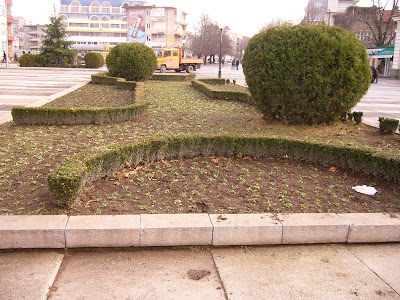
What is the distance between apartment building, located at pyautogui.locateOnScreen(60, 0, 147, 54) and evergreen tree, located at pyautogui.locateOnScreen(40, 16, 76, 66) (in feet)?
211

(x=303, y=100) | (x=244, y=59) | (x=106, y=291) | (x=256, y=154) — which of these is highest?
(x=244, y=59)

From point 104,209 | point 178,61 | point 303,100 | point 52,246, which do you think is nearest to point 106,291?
point 52,246

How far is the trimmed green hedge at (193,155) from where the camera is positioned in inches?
151

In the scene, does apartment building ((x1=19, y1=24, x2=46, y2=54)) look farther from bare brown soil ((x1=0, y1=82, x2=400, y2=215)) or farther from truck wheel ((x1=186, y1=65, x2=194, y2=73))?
bare brown soil ((x1=0, y1=82, x2=400, y2=215))

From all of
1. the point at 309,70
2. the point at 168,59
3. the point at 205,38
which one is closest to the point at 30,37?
the point at 205,38

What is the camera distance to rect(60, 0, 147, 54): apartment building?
100787 mm

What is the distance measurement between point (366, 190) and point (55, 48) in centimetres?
3729

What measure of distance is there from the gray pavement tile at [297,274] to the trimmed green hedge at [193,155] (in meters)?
1.63

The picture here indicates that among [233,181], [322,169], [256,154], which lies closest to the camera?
[233,181]

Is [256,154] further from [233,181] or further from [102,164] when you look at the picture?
[102,164]

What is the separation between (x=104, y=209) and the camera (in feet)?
13.0

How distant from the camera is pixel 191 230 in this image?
350 cm

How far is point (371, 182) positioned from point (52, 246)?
13.1ft

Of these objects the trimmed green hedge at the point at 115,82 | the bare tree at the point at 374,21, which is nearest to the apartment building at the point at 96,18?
the bare tree at the point at 374,21
